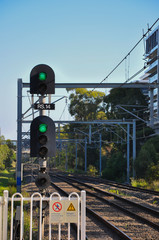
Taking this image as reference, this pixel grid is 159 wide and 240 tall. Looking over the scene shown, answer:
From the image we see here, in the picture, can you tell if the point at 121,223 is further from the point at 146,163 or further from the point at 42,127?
the point at 146,163

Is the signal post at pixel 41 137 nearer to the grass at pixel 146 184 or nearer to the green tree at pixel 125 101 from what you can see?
the grass at pixel 146 184

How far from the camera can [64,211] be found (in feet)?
24.1

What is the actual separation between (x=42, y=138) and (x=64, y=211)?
1.65 metres

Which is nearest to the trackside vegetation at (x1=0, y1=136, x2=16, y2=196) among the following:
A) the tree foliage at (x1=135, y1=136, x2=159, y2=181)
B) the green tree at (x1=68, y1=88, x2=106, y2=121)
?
the tree foliage at (x1=135, y1=136, x2=159, y2=181)

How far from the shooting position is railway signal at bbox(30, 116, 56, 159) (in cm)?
814

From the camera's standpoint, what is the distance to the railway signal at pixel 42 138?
8.14 metres

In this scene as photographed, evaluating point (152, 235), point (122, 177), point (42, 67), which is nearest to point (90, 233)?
point (152, 235)

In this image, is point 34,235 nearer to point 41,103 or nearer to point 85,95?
point 41,103

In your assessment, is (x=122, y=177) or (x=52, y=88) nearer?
(x=52, y=88)

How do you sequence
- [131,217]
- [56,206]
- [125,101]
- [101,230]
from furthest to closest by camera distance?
1. [125,101]
2. [131,217]
3. [101,230]
4. [56,206]

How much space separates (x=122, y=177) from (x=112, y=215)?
A: 28809 mm

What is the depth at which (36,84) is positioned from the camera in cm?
852

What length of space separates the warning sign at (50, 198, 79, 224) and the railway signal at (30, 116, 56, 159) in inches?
48.1

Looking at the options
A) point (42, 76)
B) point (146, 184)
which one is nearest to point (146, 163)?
point (146, 184)
